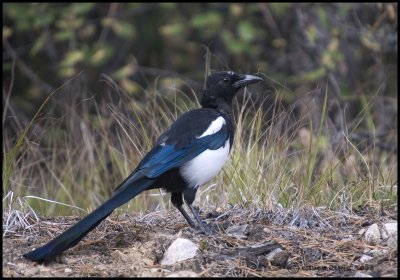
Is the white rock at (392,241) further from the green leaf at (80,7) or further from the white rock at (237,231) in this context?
the green leaf at (80,7)

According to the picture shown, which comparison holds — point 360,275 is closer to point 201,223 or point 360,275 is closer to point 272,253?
point 272,253

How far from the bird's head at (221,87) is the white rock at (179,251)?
52.5 inches

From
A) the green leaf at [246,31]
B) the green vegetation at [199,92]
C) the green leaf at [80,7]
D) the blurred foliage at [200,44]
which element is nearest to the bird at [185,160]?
the green vegetation at [199,92]

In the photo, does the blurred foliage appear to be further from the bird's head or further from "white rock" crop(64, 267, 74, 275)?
"white rock" crop(64, 267, 74, 275)

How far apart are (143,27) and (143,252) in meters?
6.95

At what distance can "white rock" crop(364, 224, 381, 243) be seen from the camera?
4020mm

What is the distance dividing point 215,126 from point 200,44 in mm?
5229

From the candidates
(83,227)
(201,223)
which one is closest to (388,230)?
(201,223)

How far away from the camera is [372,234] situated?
13.3 feet

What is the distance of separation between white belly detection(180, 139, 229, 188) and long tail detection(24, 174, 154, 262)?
1.10ft

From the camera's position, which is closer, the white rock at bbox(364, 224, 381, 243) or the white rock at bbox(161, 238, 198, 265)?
the white rock at bbox(161, 238, 198, 265)

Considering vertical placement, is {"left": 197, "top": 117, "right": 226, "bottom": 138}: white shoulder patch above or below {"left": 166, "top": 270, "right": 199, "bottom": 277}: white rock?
above

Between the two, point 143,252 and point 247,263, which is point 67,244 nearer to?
point 143,252

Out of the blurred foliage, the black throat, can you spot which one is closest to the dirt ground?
the black throat
